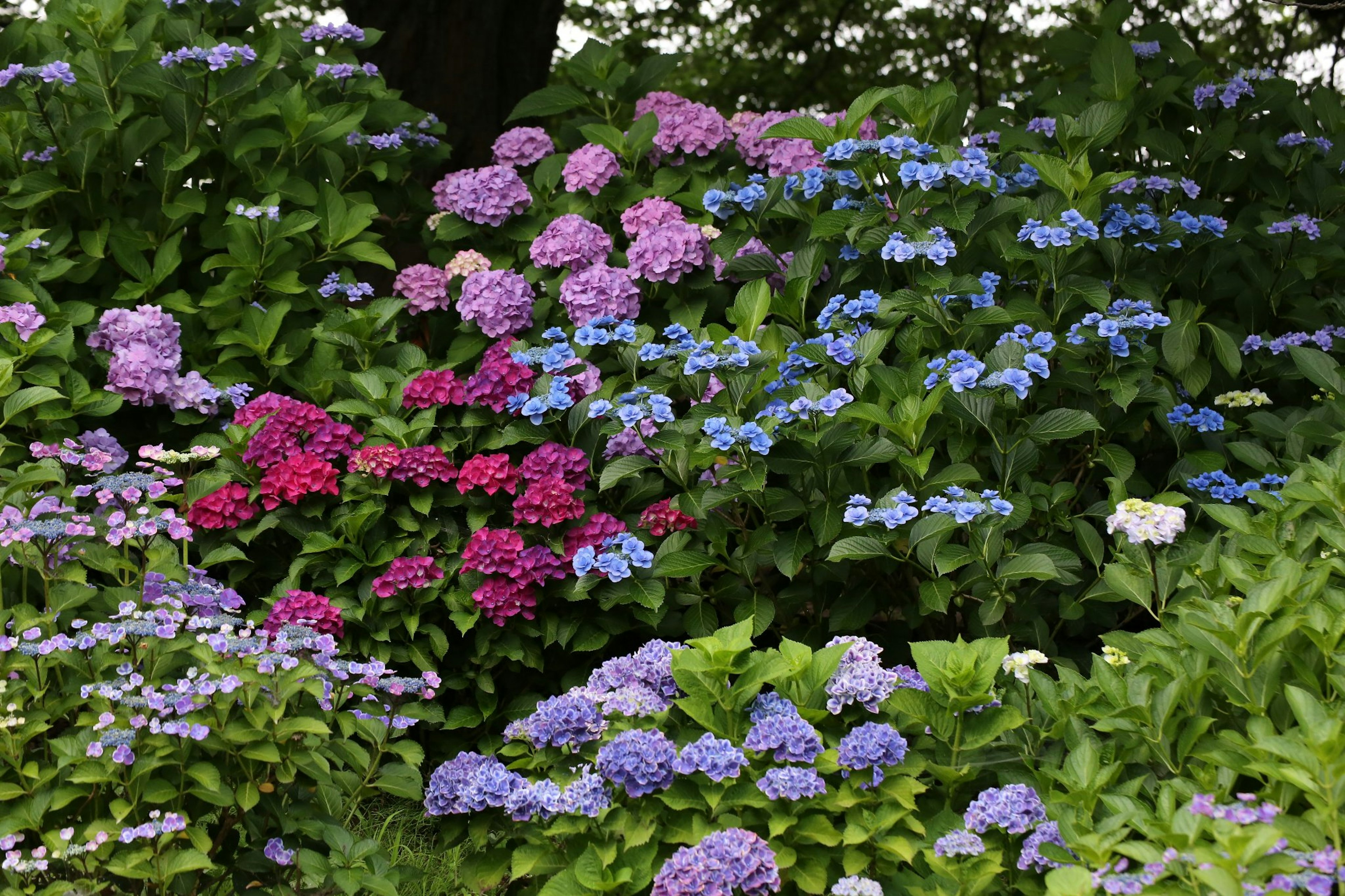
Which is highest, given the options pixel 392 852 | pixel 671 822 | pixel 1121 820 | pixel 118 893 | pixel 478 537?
pixel 1121 820

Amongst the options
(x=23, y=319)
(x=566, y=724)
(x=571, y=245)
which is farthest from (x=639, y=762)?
(x=23, y=319)

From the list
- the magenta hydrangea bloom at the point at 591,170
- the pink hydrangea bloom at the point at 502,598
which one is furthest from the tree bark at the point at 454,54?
the pink hydrangea bloom at the point at 502,598

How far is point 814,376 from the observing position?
3.46 metres

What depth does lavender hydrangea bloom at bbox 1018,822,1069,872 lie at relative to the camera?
2.09 m

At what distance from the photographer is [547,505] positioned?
3.45 meters

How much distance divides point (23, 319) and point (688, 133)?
7.67 feet

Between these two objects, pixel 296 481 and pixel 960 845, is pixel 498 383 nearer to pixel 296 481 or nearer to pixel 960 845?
pixel 296 481

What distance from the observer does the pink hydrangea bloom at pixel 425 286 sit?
435 centimetres

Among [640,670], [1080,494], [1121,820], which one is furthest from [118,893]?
[1080,494]

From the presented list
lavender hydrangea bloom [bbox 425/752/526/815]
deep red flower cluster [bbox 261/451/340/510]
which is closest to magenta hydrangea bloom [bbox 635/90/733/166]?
deep red flower cluster [bbox 261/451/340/510]

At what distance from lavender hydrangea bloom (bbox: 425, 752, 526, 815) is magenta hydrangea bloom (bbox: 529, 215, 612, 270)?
6.52 feet

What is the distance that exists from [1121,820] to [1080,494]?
1.76 meters

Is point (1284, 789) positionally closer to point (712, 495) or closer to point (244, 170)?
point (712, 495)

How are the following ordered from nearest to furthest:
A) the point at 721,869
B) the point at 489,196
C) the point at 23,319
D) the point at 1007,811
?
the point at 721,869 < the point at 1007,811 < the point at 23,319 < the point at 489,196
